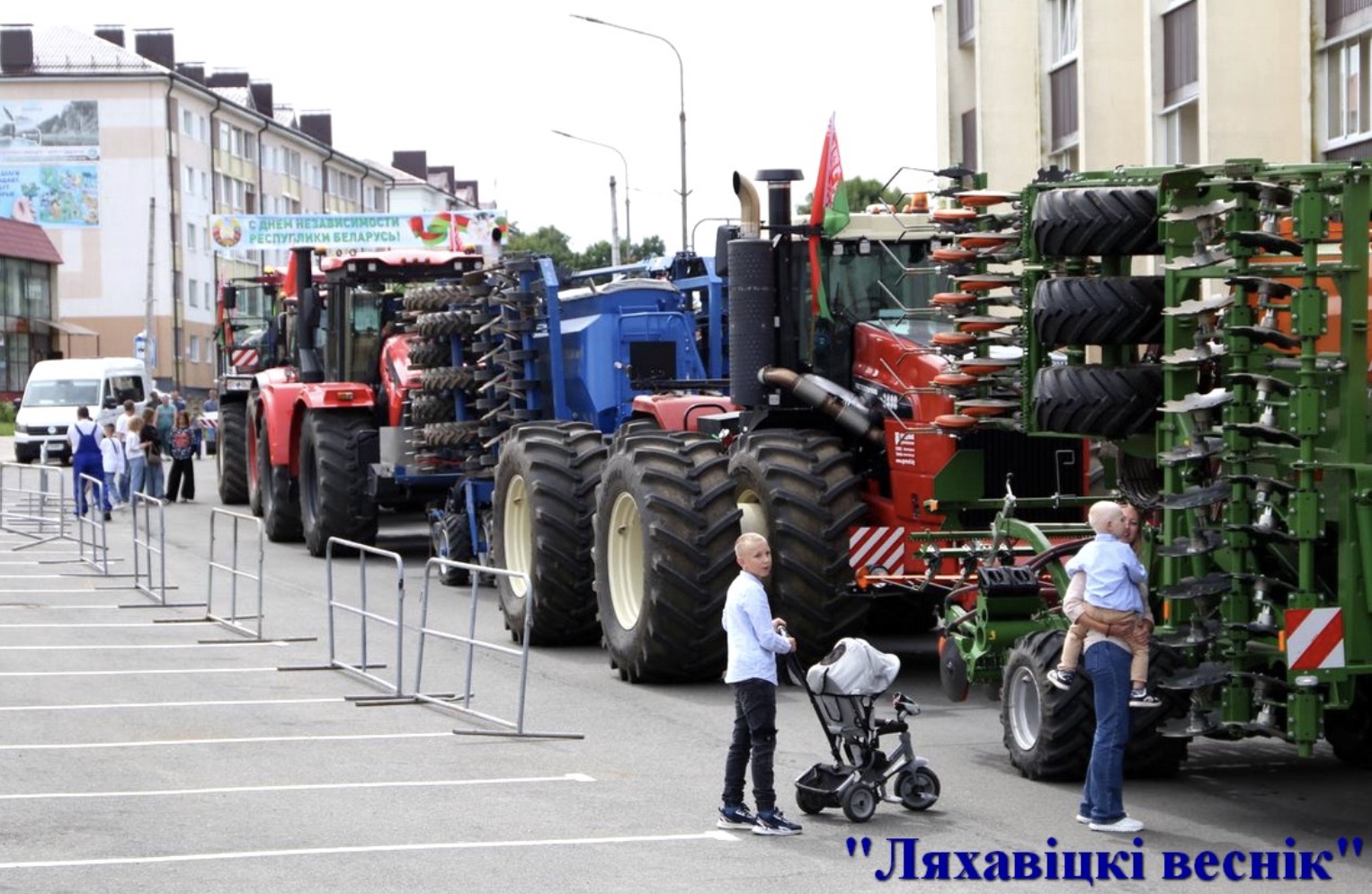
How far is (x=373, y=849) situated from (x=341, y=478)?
1515cm

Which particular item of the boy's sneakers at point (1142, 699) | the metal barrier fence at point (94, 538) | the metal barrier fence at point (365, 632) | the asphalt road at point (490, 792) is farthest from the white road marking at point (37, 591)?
the boy's sneakers at point (1142, 699)

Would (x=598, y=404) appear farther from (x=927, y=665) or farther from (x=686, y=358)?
(x=927, y=665)

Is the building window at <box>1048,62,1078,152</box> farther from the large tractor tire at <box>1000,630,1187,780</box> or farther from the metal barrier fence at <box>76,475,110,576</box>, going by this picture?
the large tractor tire at <box>1000,630,1187,780</box>

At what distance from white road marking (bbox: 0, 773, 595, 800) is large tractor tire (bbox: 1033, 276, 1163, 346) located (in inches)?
137

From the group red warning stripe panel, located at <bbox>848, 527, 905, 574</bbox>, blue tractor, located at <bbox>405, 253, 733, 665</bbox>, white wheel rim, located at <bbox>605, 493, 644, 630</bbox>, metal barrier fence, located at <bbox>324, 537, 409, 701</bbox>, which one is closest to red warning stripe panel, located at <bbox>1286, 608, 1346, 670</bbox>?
red warning stripe panel, located at <bbox>848, 527, 905, 574</bbox>

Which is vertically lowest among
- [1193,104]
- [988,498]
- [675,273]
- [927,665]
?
[927,665]

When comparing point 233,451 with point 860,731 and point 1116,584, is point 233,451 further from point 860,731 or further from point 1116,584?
point 1116,584

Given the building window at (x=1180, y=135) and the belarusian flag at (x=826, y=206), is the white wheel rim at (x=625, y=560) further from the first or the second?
the building window at (x=1180, y=135)

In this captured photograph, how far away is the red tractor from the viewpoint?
2409 cm

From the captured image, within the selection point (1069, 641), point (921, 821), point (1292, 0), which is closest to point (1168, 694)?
point (1069, 641)

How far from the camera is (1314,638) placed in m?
9.27

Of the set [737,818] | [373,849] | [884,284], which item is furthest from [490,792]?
[884,284]

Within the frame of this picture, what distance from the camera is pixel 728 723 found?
13.0 meters

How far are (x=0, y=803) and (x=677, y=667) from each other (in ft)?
16.8
